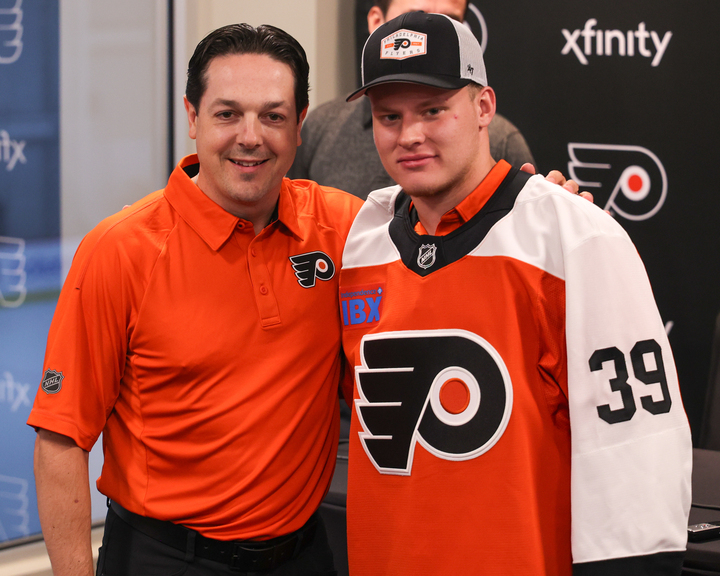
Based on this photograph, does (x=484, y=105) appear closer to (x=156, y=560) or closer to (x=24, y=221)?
(x=156, y=560)

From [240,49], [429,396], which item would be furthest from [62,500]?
[240,49]

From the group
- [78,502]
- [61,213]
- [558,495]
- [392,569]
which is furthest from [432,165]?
[61,213]

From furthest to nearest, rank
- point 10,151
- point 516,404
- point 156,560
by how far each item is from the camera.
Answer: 1. point 10,151
2. point 156,560
3. point 516,404

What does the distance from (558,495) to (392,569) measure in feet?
1.06

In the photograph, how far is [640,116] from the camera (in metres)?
3.06

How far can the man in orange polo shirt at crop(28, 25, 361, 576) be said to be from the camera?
1467 mm

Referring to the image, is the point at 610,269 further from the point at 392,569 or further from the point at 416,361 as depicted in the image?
the point at 392,569

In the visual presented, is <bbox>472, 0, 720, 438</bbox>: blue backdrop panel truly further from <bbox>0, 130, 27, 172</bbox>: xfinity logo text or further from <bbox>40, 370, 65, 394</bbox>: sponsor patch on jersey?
<bbox>40, 370, 65, 394</bbox>: sponsor patch on jersey

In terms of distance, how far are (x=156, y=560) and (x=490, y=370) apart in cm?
76

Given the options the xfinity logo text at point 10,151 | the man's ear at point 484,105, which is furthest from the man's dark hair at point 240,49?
the xfinity logo text at point 10,151

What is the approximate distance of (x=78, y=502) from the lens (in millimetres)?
1475

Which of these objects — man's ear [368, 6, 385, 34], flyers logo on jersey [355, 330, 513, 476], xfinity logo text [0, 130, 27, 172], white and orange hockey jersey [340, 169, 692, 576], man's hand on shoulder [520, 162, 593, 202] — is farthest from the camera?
xfinity logo text [0, 130, 27, 172]

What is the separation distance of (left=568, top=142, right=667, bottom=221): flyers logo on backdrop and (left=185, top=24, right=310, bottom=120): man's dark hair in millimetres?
1789

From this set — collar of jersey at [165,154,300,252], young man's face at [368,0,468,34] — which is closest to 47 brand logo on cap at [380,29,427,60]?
collar of jersey at [165,154,300,252]
